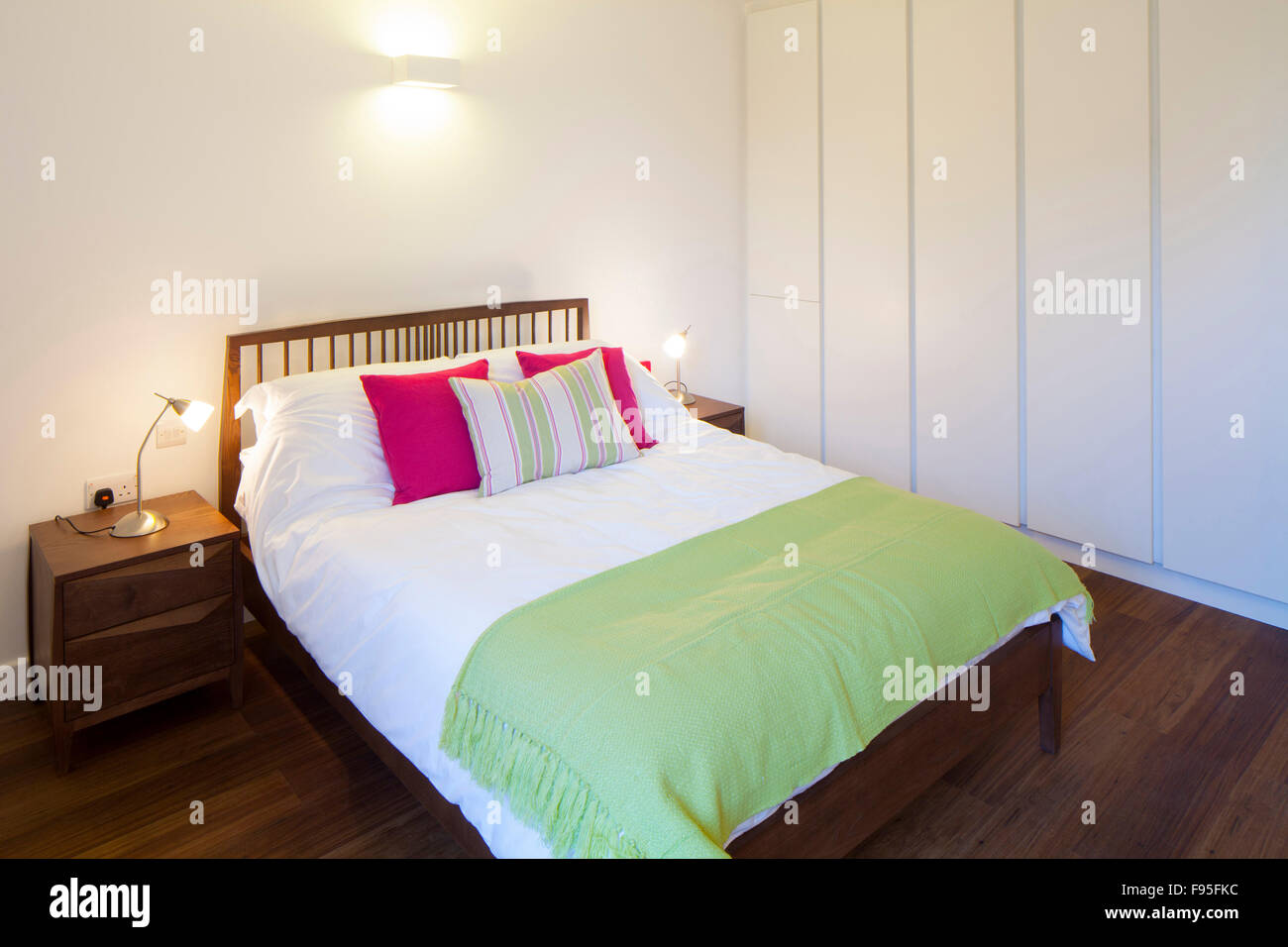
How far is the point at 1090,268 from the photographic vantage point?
131 inches

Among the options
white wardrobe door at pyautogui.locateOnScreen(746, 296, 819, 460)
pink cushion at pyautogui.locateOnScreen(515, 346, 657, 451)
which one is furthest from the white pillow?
white wardrobe door at pyautogui.locateOnScreen(746, 296, 819, 460)

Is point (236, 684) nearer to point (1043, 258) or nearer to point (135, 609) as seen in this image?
point (135, 609)

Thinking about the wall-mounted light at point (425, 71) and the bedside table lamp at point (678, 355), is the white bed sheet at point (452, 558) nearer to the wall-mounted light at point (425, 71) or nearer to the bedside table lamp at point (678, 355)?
the bedside table lamp at point (678, 355)

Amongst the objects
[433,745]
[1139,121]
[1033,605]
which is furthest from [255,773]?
[1139,121]

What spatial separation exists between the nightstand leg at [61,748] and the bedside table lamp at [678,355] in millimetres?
2568

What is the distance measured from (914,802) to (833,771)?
58 centimetres

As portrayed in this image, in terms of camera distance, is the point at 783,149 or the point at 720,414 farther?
the point at 783,149

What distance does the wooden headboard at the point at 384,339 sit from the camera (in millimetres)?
2986

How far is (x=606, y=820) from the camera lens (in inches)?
58.6

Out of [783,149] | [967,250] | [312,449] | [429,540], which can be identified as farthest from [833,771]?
[783,149]

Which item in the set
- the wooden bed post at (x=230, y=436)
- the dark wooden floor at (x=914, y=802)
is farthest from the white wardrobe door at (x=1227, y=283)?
the wooden bed post at (x=230, y=436)

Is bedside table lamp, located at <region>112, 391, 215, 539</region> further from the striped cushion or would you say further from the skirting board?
the skirting board

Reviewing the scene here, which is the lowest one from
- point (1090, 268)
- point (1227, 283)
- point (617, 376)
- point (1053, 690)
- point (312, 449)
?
point (1053, 690)
